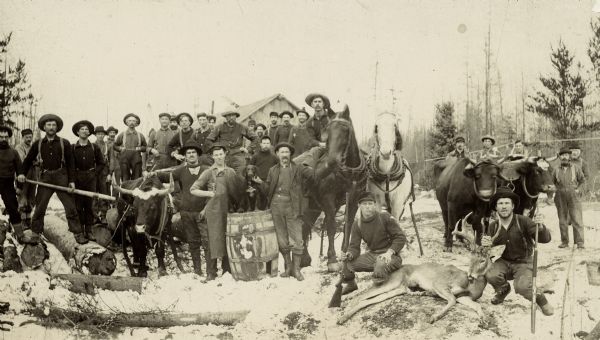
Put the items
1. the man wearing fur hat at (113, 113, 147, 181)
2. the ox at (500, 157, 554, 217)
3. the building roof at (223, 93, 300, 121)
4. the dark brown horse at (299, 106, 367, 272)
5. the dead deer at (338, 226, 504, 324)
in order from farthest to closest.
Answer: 1. the man wearing fur hat at (113, 113, 147, 181)
2. the building roof at (223, 93, 300, 121)
3. the ox at (500, 157, 554, 217)
4. the dark brown horse at (299, 106, 367, 272)
5. the dead deer at (338, 226, 504, 324)

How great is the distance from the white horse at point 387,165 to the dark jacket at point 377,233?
85 cm

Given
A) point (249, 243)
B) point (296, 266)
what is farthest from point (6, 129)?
point (296, 266)

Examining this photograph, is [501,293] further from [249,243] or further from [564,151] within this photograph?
[564,151]

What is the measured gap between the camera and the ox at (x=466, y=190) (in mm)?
6344

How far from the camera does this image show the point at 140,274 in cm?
697

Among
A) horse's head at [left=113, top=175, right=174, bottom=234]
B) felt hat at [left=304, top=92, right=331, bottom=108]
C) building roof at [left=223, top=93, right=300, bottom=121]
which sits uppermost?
building roof at [left=223, top=93, right=300, bottom=121]

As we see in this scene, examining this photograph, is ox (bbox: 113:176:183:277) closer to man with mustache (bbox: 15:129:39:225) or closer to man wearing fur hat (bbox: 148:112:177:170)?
man with mustache (bbox: 15:129:39:225)

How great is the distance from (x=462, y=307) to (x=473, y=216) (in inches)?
83.9

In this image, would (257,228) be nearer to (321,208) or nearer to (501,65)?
(321,208)

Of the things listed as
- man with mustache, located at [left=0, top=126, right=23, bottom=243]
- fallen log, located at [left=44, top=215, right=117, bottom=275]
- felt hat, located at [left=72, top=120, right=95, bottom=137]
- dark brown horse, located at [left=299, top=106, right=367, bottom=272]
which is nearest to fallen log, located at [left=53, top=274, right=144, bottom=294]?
fallen log, located at [left=44, top=215, right=117, bottom=275]

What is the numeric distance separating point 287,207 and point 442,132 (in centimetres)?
320

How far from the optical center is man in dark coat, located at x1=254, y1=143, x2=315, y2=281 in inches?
253

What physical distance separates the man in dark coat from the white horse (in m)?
1.04

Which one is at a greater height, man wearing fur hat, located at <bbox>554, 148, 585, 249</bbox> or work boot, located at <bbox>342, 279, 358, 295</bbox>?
man wearing fur hat, located at <bbox>554, 148, 585, 249</bbox>
